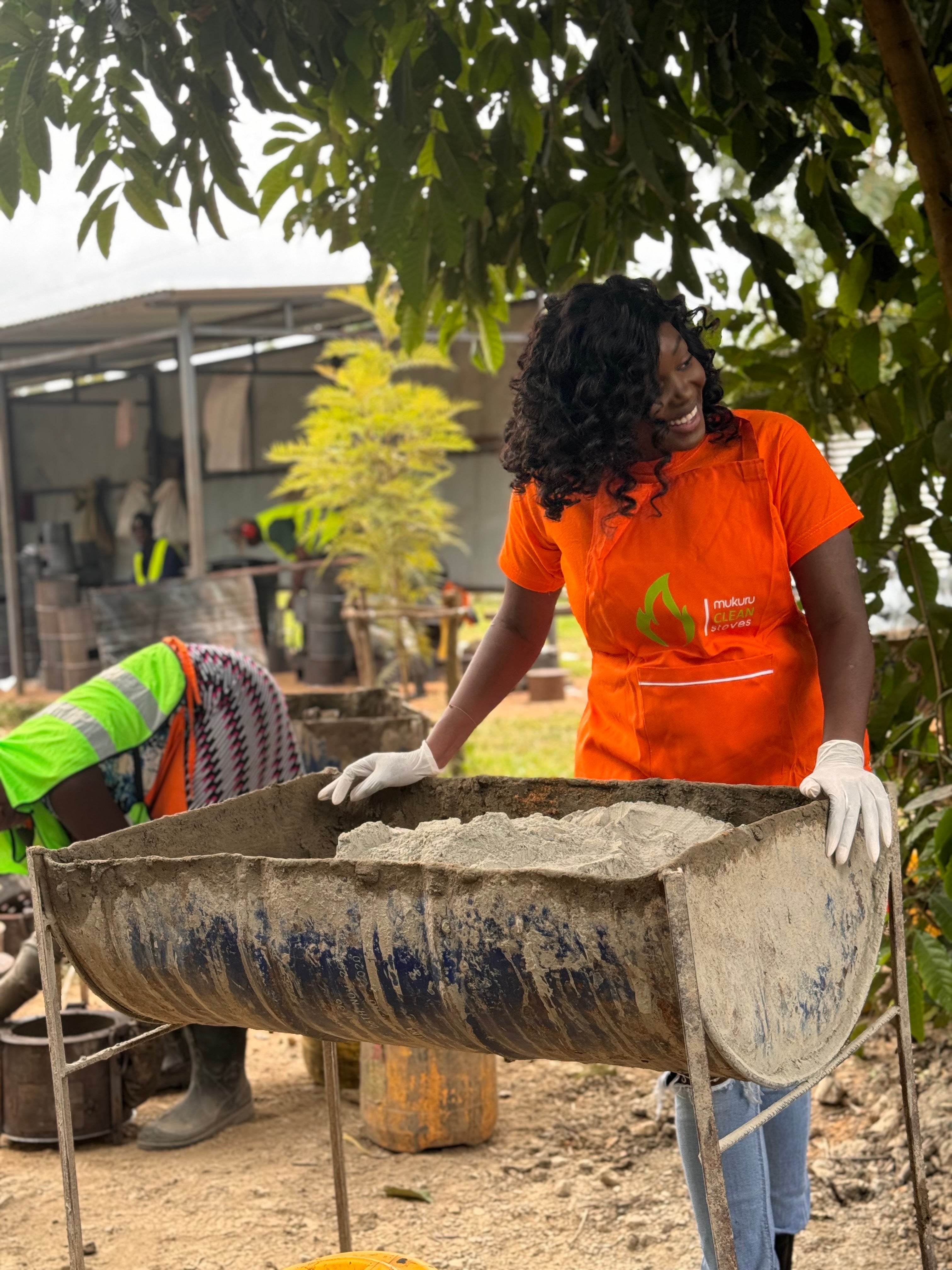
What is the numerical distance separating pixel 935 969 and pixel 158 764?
182 cm

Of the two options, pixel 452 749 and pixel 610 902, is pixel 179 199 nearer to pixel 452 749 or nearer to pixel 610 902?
pixel 452 749

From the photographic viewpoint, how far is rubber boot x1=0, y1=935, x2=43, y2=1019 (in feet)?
11.1

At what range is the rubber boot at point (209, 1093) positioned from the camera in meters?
3.45

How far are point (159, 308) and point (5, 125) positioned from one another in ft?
25.9

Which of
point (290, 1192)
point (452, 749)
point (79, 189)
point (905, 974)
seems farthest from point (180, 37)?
point (290, 1192)

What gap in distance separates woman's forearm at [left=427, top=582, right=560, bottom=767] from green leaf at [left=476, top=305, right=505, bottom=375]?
1.00 m

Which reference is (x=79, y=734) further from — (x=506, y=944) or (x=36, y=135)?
(x=506, y=944)

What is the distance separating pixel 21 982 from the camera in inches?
134

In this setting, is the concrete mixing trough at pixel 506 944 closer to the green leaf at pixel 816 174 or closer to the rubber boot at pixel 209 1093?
the green leaf at pixel 816 174

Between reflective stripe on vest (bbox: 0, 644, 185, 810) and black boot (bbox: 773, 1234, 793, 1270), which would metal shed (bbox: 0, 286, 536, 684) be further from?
black boot (bbox: 773, 1234, 793, 1270)

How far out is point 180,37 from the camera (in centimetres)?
227

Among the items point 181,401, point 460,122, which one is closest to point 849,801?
point 460,122

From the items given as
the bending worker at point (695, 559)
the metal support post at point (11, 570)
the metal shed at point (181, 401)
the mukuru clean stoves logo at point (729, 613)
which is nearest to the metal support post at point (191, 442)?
the metal shed at point (181, 401)

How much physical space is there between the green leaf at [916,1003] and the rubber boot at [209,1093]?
177 cm
